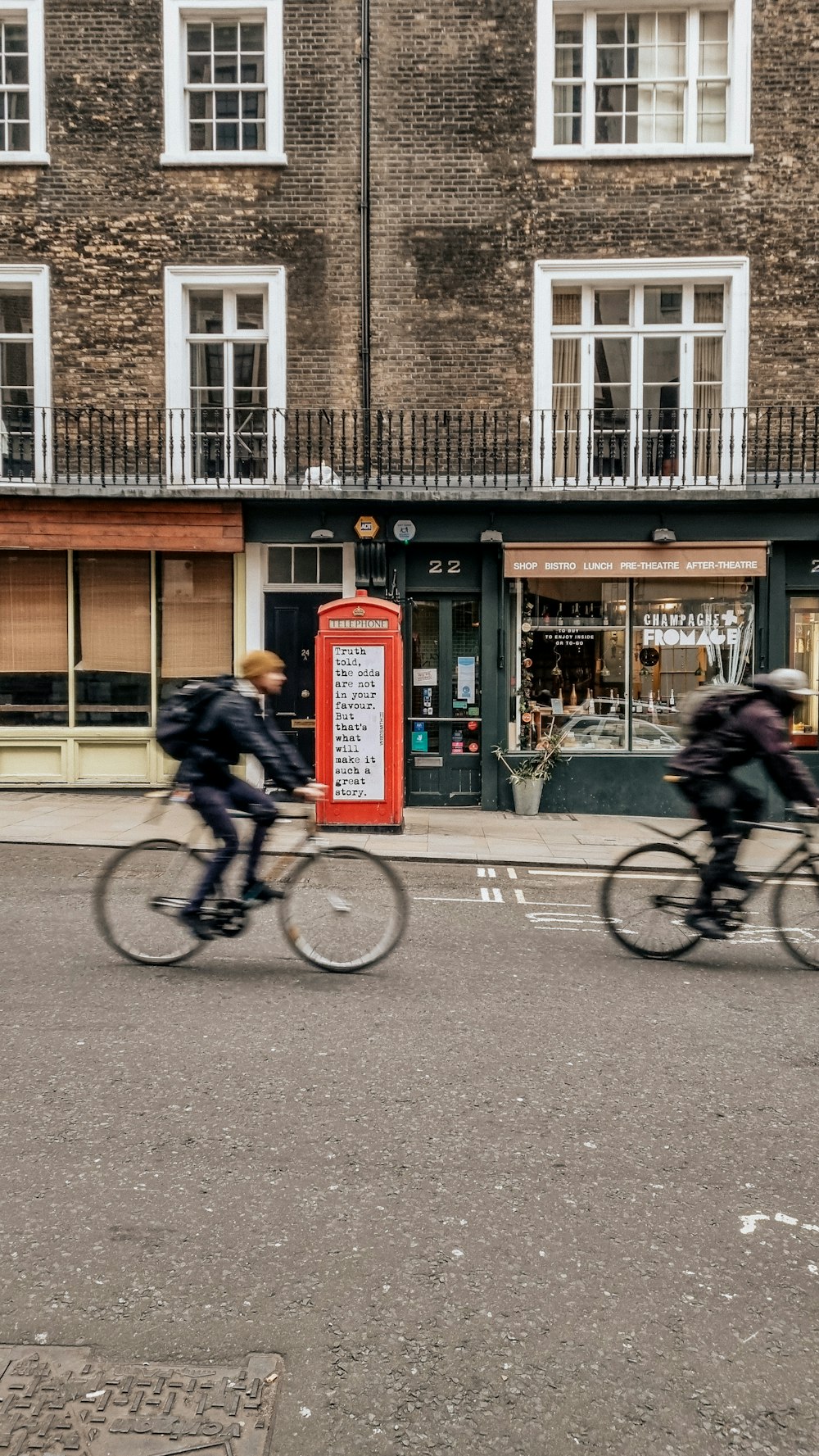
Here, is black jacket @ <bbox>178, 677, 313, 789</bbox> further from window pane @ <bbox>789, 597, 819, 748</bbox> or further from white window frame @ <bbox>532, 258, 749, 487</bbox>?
window pane @ <bbox>789, 597, 819, 748</bbox>

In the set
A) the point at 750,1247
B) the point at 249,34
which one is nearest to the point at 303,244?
the point at 249,34

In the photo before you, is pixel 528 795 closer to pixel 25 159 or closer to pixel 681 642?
pixel 681 642

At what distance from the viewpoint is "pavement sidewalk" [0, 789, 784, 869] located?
10766mm

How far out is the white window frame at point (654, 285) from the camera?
13.7m

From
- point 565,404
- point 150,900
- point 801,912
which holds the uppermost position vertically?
point 565,404

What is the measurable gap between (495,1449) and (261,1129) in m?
1.81

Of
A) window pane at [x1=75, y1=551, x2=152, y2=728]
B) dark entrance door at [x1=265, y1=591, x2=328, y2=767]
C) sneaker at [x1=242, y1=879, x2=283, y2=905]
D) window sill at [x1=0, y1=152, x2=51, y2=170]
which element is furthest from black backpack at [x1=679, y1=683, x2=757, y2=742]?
window sill at [x1=0, y1=152, x2=51, y2=170]

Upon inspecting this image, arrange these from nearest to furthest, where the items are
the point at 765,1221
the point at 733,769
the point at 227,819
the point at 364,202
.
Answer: the point at 765,1221 → the point at 227,819 → the point at 733,769 → the point at 364,202

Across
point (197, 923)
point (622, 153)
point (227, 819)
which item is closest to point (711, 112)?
point (622, 153)

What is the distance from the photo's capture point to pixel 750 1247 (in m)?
3.40

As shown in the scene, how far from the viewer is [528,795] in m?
13.7

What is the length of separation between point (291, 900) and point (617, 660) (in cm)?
872

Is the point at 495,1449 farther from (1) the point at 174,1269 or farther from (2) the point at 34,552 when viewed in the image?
(2) the point at 34,552

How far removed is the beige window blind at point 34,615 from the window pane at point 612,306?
25.3 feet
